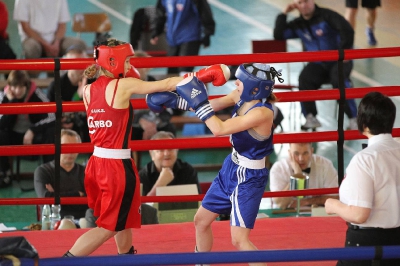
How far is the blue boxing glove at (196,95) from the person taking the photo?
3842 mm

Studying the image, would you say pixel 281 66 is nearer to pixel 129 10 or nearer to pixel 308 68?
pixel 308 68

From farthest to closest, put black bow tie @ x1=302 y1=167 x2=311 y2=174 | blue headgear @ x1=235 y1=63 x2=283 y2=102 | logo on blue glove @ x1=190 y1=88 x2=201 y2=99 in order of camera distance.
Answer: black bow tie @ x1=302 y1=167 x2=311 y2=174
blue headgear @ x1=235 y1=63 x2=283 y2=102
logo on blue glove @ x1=190 y1=88 x2=201 y2=99

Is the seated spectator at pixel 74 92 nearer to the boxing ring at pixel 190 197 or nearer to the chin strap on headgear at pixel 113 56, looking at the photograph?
the boxing ring at pixel 190 197

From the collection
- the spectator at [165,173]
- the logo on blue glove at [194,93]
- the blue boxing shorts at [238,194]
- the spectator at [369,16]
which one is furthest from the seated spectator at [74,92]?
the spectator at [369,16]

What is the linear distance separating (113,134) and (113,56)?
0.41 meters

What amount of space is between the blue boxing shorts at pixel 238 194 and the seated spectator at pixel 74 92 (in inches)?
183

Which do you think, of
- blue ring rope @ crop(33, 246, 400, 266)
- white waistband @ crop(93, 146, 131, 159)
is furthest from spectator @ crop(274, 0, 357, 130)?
blue ring rope @ crop(33, 246, 400, 266)

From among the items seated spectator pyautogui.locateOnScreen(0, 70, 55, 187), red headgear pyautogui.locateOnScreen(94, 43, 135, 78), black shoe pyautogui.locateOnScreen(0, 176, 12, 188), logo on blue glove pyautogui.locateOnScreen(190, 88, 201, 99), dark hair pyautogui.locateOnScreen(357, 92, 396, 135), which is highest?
red headgear pyautogui.locateOnScreen(94, 43, 135, 78)

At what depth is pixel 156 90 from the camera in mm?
4000

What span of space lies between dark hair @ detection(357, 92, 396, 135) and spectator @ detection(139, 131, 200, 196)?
3.33 meters

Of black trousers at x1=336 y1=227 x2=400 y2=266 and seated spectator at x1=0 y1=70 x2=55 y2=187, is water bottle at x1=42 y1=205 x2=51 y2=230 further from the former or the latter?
seated spectator at x1=0 y1=70 x2=55 y2=187

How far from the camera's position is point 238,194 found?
4.09 m

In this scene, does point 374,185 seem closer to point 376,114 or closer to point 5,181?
point 376,114

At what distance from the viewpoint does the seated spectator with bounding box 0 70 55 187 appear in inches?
323
